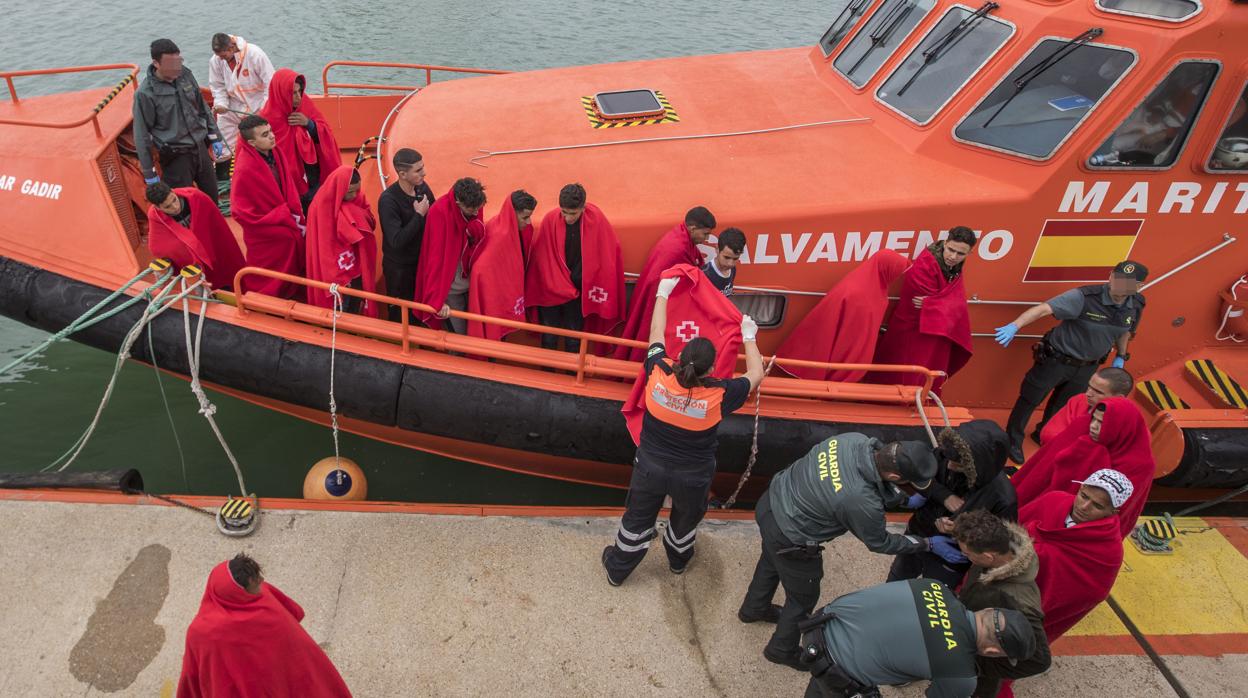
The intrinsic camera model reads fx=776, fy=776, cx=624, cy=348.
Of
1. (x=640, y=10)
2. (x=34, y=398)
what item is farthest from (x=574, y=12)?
(x=34, y=398)

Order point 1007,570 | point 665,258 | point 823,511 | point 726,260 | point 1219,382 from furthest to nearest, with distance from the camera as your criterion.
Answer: point 1219,382
point 665,258
point 726,260
point 823,511
point 1007,570

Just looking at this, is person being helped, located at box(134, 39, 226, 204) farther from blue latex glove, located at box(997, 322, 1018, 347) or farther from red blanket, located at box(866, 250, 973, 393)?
blue latex glove, located at box(997, 322, 1018, 347)

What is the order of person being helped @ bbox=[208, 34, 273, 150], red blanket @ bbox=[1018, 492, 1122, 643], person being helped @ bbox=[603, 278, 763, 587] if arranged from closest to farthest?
1. red blanket @ bbox=[1018, 492, 1122, 643]
2. person being helped @ bbox=[603, 278, 763, 587]
3. person being helped @ bbox=[208, 34, 273, 150]

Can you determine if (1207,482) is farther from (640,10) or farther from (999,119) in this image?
(640,10)

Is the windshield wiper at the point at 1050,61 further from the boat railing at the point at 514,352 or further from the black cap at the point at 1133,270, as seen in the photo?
the boat railing at the point at 514,352

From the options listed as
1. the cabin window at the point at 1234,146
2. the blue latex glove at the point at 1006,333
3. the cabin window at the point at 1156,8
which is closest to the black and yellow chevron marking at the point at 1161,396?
the blue latex glove at the point at 1006,333

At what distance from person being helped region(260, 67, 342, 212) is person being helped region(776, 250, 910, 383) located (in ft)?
9.45

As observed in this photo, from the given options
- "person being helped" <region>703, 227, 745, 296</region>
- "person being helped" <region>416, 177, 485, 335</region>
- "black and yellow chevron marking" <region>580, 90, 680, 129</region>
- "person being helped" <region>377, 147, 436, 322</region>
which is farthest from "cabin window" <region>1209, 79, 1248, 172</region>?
"person being helped" <region>377, 147, 436, 322</region>

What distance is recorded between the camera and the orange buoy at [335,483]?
4086 millimetres

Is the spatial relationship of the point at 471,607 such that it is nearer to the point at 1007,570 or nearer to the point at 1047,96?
the point at 1007,570

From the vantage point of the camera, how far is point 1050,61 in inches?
155

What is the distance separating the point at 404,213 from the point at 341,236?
1.22ft

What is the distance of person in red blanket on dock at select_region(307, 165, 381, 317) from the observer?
378cm

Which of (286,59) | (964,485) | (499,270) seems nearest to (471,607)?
(499,270)
